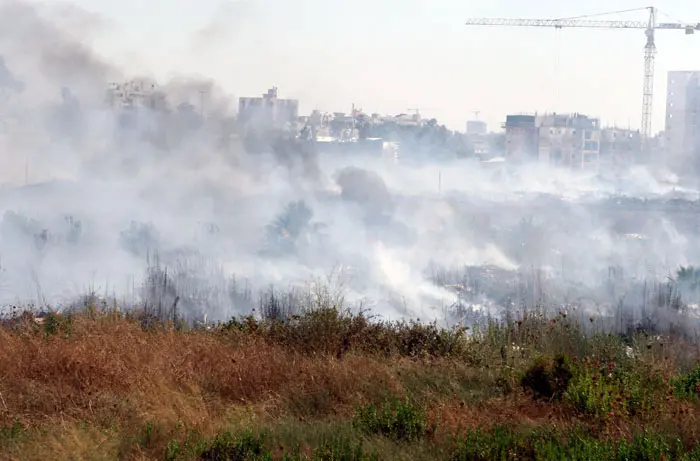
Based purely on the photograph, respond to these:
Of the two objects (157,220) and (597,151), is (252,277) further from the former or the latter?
(597,151)

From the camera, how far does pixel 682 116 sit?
70.1 metres

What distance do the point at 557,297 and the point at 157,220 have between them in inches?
645

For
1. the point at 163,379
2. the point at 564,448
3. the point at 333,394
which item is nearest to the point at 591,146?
the point at 333,394

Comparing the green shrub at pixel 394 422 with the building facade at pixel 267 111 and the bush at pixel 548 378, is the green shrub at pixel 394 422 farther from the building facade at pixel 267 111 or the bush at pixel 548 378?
the building facade at pixel 267 111

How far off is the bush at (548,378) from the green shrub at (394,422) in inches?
64.6

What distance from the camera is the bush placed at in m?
8.94

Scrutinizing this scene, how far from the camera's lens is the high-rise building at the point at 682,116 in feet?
218

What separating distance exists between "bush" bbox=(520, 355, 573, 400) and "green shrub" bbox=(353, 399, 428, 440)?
1641 millimetres

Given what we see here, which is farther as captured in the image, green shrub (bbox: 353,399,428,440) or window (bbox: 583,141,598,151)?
window (bbox: 583,141,598,151)

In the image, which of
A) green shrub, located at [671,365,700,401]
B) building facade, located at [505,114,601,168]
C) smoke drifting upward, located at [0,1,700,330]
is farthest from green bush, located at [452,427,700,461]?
building facade, located at [505,114,601,168]

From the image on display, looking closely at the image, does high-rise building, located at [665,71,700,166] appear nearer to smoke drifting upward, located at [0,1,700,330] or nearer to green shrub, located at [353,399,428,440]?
smoke drifting upward, located at [0,1,700,330]

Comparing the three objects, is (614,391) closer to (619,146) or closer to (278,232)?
(278,232)

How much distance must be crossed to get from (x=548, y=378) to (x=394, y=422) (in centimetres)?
212

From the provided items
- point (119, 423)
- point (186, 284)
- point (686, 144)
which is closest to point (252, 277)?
point (186, 284)
